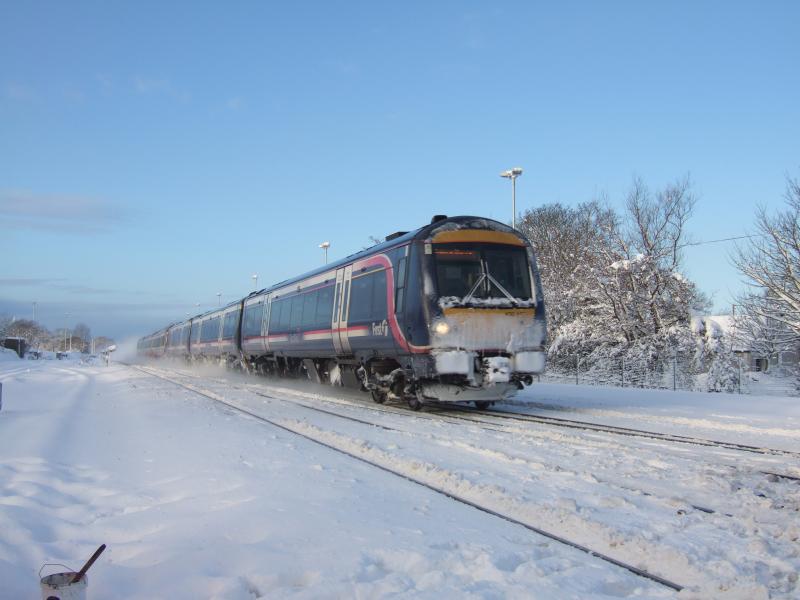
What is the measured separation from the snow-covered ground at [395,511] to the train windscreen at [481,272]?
2596mm

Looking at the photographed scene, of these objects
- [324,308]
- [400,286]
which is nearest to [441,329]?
[400,286]

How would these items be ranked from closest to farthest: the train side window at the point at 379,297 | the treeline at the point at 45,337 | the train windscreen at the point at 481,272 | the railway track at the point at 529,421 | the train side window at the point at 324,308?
the railway track at the point at 529,421 → the train windscreen at the point at 481,272 → the train side window at the point at 379,297 → the train side window at the point at 324,308 → the treeline at the point at 45,337

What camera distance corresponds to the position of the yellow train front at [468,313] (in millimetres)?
11227

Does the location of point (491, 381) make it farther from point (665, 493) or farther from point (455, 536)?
point (455, 536)

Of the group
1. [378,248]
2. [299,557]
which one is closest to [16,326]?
[378,248]

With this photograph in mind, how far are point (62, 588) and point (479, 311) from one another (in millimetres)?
9049

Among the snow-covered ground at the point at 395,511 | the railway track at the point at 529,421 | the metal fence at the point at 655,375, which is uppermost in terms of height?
the metal fence at the point at 655,375

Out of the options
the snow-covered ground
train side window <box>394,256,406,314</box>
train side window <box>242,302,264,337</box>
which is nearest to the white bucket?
the snow-covered ground

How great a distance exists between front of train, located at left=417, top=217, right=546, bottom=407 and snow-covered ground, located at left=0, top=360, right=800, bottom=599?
149cm

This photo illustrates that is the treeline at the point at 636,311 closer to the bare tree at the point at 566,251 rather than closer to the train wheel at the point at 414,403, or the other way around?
the bare tree at the point at 566,251

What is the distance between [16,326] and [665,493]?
480ft

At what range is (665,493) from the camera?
561cm

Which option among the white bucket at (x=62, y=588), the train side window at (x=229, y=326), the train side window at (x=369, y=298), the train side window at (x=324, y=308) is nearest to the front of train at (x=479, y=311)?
the train side window at (x=369, y=298)

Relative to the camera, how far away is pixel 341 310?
14.9 metres
